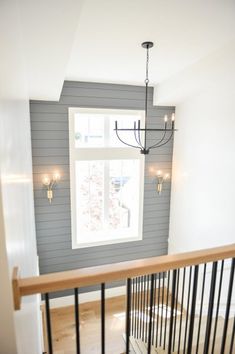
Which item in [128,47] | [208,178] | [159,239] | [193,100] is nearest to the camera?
[128,47]

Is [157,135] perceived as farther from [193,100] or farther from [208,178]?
[208,178]

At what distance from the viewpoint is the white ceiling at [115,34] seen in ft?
6.01

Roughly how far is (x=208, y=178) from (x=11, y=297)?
148 inches

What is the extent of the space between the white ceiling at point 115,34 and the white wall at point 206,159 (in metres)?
0.38

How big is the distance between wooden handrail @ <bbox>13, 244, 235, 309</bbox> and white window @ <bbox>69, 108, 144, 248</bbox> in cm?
353

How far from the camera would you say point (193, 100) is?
4.43 m

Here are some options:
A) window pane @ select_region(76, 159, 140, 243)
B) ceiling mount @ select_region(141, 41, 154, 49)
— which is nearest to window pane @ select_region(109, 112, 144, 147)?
window pane @ select_region(76, 159, 140, 243)

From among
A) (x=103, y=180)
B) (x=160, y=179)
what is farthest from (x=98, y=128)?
(x=160, y=179)

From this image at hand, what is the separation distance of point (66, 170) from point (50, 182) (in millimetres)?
373

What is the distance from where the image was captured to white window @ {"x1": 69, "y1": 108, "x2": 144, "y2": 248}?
15.3ft

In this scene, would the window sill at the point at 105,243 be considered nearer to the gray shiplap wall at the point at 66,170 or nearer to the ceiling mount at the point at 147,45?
the gray shiplap wall at the point at 66,170

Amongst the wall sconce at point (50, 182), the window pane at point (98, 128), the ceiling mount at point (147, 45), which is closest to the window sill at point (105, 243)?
the wall sconce at point (50, 182)

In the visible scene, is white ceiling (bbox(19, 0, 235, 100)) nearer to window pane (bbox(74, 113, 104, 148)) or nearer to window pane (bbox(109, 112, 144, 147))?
window pane (bbox(74, 113, 104, 148))

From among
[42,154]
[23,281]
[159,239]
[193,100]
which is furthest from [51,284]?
[159,239]
